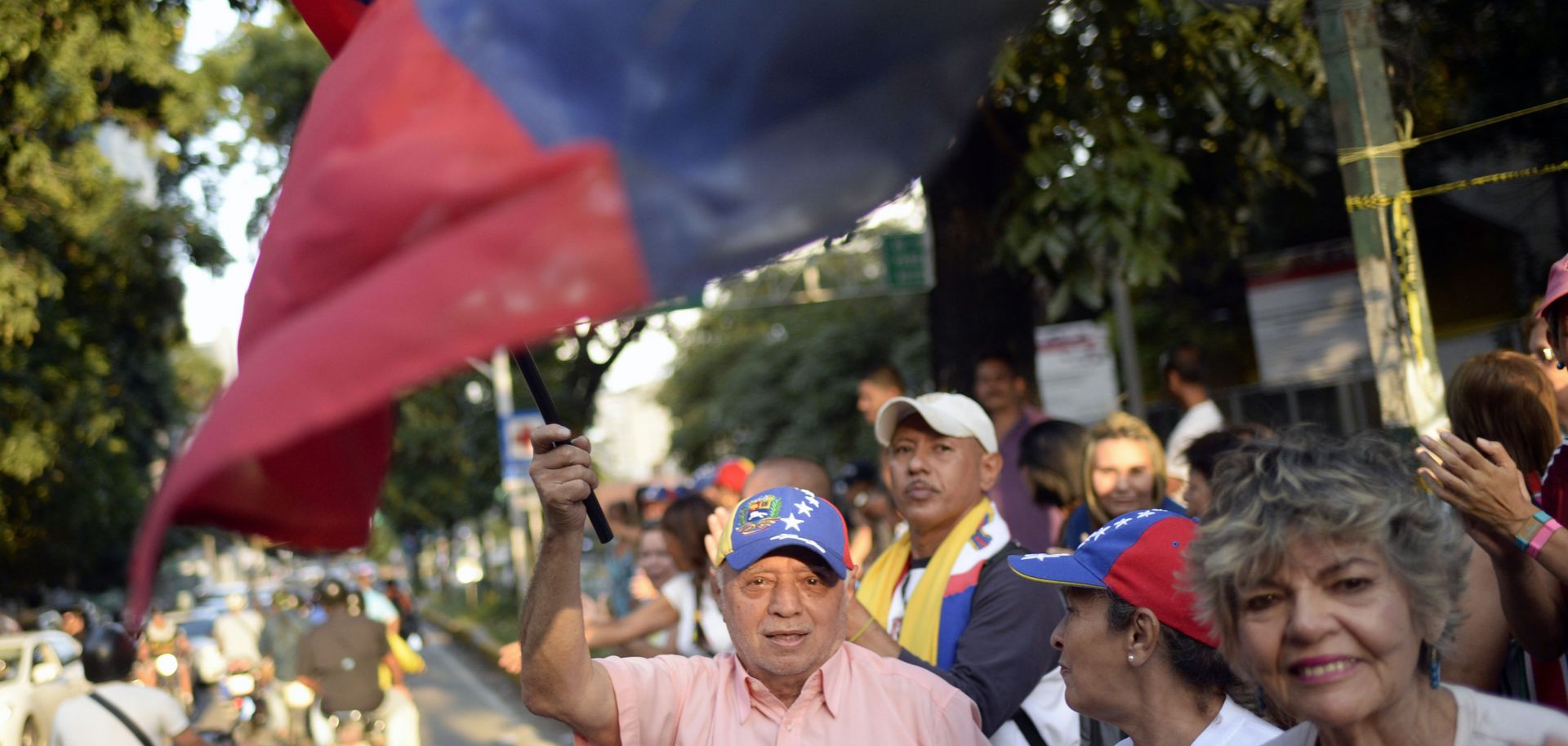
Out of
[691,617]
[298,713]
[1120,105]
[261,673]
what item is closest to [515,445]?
[298,713]

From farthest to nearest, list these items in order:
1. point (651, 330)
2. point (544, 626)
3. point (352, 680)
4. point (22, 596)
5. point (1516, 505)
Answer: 1. point (22, 596)
2. point (651, 330)
3. point (352, 680)
4. point (544, 626)
5. point (1516, 505)

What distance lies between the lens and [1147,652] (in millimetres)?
3002

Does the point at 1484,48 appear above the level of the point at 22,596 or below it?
above

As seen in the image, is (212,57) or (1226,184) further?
(212,57)

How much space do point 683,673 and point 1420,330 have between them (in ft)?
10.1

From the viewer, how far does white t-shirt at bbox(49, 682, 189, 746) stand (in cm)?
726

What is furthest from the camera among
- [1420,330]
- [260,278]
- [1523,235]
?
[1523,235]

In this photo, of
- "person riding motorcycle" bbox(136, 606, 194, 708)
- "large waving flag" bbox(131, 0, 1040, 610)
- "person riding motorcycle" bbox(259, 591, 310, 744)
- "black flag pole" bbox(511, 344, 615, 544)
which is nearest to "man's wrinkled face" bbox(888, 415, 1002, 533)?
"black flag pole" bbox(511, 344, 615, 544)

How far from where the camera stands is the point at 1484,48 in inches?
477

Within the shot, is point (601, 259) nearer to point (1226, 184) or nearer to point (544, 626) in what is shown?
point (544, 626)

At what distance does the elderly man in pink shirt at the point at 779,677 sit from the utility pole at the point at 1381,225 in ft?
8.09

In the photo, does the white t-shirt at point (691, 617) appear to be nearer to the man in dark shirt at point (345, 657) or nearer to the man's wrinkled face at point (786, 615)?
the man's wrinkled face at point (786, 615)

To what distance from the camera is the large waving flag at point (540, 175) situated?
1.28m

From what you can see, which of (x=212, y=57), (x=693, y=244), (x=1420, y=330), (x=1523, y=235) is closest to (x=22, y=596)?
(x=212, y=57)
